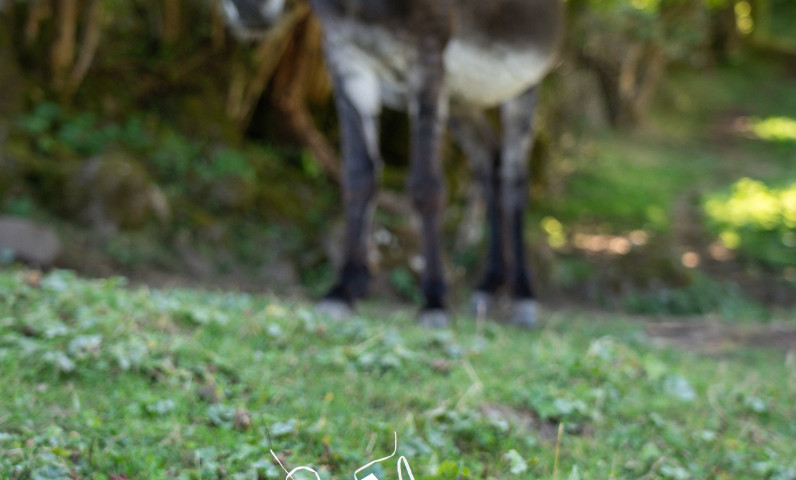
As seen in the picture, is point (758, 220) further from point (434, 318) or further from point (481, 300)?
point (434, 318)

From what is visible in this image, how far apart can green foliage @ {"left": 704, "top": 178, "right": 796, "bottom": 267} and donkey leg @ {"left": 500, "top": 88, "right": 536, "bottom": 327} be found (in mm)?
3976

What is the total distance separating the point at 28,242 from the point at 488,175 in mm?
3533

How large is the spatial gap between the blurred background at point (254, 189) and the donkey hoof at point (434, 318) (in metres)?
1.95

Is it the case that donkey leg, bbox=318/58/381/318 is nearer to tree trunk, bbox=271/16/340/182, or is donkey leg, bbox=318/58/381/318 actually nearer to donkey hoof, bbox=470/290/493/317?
donkey hoof, bbox=470/290/493/317

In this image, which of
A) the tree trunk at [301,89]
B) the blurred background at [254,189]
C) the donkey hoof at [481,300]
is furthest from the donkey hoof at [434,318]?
the tree trunk at [301,89]

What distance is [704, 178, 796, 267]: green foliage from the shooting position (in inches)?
336

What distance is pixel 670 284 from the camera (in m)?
7.07

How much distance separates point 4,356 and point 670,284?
600cm

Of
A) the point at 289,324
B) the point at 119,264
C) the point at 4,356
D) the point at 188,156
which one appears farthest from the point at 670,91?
the point at 4,356

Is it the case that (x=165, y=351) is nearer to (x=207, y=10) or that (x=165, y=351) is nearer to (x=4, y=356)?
(x=4, y=356)

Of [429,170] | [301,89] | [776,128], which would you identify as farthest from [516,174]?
[776,128]

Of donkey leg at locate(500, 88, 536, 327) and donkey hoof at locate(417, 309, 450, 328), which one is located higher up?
donkey leg at locate(500, 88, 536, 327)

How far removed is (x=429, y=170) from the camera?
449 cm

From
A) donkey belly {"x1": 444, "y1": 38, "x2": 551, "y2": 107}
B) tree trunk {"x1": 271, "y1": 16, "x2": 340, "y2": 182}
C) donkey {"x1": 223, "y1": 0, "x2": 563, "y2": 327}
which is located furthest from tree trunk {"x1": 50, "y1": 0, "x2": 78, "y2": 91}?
donkey belly {"x1": 444, "y1": 38, "x2": 551, "y2": 107}
